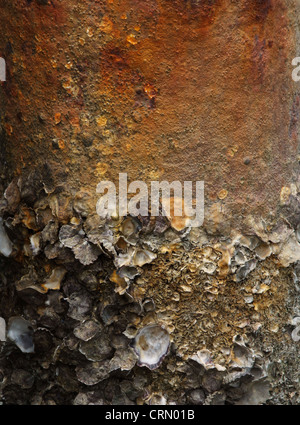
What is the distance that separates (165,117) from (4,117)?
0.50 meters

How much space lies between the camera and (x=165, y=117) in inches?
56.7

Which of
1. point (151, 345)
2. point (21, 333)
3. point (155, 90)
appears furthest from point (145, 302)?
point (155, 90)

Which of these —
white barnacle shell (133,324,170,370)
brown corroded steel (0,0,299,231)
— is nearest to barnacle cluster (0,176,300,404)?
white barnacle shell (133,324,170,370)

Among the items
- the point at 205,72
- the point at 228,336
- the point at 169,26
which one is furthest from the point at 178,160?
the point at 228,336

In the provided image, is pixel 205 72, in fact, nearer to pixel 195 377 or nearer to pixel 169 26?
pixel 169 26

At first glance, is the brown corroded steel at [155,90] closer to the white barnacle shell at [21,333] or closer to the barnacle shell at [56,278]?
the barnacle shell at [56,278]

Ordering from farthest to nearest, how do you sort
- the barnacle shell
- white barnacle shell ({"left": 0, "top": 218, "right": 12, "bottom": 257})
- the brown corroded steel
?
white barnacle shell ({"left": 0, "top": 218, "right": 12, "bottom": 257}) < the barnacle shell < the brown corroded steel

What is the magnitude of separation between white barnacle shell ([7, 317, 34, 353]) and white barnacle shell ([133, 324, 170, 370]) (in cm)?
33

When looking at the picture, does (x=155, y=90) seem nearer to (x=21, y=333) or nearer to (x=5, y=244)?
(x=5, y=244)

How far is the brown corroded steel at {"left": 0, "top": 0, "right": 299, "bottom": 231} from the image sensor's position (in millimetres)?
1395

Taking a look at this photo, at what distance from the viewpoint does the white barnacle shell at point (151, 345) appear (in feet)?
4.89

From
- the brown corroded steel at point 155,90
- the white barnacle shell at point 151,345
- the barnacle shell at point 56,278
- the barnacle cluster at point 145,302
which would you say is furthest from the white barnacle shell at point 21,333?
the brown corroded steel at point 155,90

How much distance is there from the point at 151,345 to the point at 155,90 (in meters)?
0.70

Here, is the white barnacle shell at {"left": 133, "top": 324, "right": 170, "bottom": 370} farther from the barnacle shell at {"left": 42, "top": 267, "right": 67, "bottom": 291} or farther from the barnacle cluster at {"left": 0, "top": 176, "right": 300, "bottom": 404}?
the barnacle shell at {"left": 42, "top": 267, "right": 67, "bottom": 291}
